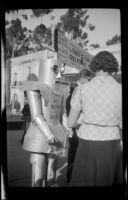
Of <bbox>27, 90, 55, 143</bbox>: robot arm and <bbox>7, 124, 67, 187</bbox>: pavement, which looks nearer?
<bbox>27, 90, 55, 143</bbox>: robot arm

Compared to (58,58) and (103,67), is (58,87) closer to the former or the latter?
(58,58)

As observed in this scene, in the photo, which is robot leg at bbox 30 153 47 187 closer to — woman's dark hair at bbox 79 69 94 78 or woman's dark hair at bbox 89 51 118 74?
woman's dark hair at bbox 79 69 94 78

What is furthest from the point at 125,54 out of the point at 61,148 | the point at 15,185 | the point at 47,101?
the point at 15,185

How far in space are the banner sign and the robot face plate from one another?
0.10 metres

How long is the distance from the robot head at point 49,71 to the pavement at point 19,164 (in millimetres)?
562

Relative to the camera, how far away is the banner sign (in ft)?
Result: 11.1

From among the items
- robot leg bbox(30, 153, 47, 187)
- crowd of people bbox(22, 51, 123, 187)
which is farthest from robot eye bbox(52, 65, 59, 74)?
robot leg bbox(30, 153, 47, 187)

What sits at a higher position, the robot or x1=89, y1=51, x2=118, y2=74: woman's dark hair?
x1=89, y1=51, x2=118, y2=74: woman's dark hair

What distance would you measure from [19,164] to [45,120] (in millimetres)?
539

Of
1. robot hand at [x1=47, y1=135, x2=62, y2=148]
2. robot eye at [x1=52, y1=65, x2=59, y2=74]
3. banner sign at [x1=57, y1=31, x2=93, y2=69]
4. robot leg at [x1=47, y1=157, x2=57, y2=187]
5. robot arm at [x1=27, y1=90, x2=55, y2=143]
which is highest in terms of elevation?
banner sign at [x1=57, y1=31, x2=93, y2=69]

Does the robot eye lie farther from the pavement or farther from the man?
the pavement

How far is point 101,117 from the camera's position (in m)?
3.29

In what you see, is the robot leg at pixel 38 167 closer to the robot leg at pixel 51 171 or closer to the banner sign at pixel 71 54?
the robot leg at pixel 51 171

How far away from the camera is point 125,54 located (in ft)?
11.0
